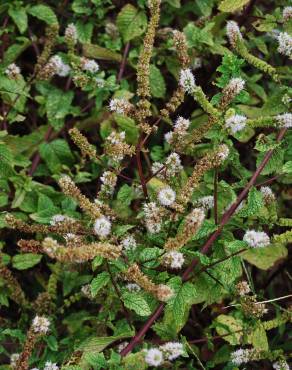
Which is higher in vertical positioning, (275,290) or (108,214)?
(108,214)

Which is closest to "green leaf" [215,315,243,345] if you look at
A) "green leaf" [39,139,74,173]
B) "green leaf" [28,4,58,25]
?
"green leaf" [39,139,74,173]

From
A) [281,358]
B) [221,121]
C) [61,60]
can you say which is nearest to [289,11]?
[221,121]

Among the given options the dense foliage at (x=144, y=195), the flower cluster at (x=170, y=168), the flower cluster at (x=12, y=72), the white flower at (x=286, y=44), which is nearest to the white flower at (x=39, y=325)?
the dense foliage at (x=144, y=195)

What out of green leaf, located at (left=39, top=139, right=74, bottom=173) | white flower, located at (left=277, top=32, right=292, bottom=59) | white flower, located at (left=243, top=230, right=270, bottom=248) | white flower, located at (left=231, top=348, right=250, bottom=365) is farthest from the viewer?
green leaf, located at (left=39, top=139, right=74, bottom=173)

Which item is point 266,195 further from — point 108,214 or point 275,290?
point 275,290

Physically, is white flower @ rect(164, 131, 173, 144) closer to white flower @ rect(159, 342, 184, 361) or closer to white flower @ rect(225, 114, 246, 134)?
white flower @ rect(225, 114, 246, 134)

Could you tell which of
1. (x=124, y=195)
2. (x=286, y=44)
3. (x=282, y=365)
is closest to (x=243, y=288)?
(x=282, y=365)
